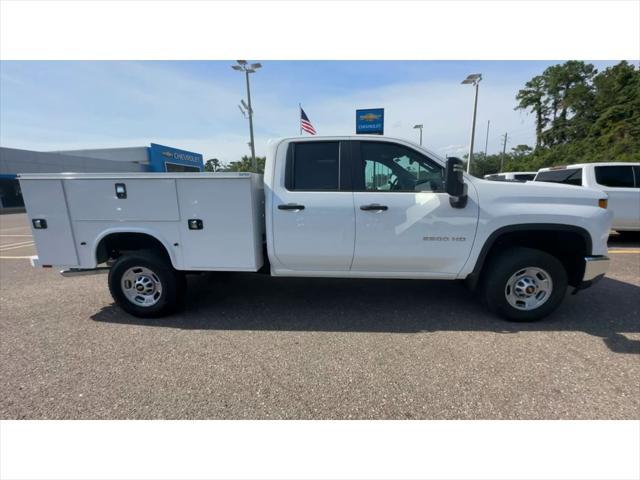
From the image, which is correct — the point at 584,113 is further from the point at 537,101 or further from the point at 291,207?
the point at 291,207

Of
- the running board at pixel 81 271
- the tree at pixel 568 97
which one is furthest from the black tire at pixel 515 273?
the tree at pixel 568 97

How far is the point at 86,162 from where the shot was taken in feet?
110

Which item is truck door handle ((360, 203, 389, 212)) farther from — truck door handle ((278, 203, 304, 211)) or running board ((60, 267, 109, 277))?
running board ((60, 267, 109, 277))

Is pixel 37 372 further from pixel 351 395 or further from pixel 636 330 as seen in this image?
pixel 636 330

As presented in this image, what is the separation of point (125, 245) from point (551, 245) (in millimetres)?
5213

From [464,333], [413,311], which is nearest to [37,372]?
[413,311]

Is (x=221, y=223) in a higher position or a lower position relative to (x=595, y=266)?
higher

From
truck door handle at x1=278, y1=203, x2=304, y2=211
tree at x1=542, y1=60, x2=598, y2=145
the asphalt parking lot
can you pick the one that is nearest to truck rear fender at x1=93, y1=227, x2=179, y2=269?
the asphalt parking lot

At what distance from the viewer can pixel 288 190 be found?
10.8ft

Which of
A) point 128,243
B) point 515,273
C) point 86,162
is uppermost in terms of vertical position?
point 86,162

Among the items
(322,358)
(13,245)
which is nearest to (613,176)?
(322,358)

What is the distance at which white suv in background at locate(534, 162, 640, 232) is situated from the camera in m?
6.54

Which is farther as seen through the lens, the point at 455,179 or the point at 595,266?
the point at 595,266

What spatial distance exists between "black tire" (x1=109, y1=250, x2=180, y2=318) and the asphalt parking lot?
0.16m
